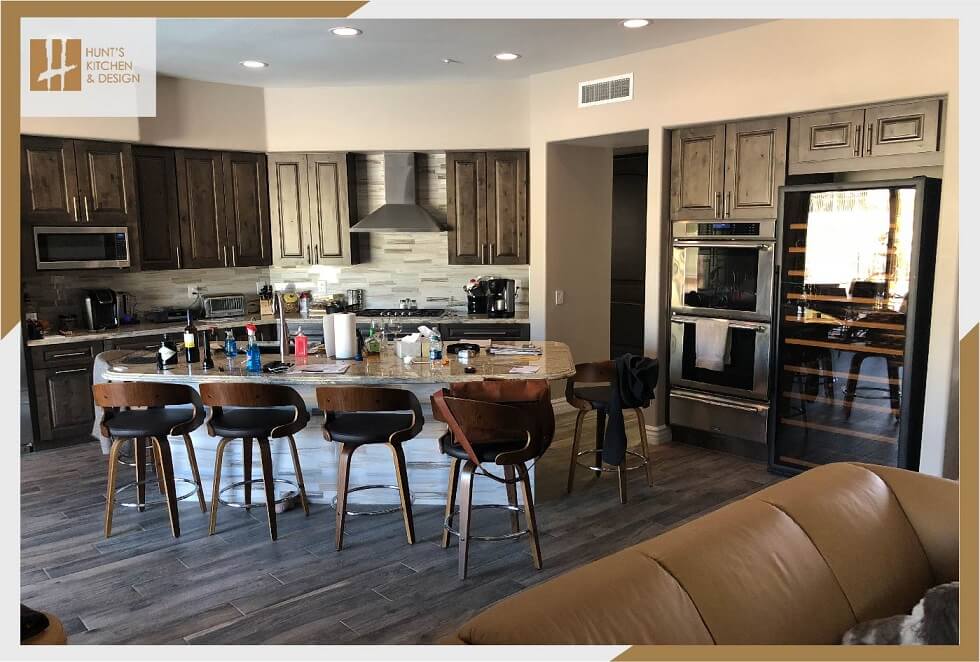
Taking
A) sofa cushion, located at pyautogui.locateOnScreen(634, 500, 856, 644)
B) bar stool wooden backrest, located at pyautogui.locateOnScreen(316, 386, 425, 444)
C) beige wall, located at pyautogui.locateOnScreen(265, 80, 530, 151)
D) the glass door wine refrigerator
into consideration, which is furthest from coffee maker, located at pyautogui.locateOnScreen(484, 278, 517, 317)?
sofa cushion, located at pyautogui.locateOnScreen(634, 500, 856, 644)

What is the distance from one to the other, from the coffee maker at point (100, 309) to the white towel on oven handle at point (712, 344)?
4.82 metres

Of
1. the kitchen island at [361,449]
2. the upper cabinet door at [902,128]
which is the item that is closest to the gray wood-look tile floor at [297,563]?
the kitchen island at [361,449]

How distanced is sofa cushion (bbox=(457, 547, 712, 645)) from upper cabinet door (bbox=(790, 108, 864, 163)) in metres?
3.65

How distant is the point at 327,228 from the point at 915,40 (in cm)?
490

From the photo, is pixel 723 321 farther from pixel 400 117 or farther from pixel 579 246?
pixel 400 117

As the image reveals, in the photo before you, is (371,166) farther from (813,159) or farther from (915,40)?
(915,40)

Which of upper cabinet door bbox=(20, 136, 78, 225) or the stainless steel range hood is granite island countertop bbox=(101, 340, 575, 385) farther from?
the stainless steel range hood

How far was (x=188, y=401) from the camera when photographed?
150 inches

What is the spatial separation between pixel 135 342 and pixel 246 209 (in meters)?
1.61

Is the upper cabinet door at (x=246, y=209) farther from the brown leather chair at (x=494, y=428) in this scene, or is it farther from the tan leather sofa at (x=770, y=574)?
the tan leather sofa at (x=770, y=574)

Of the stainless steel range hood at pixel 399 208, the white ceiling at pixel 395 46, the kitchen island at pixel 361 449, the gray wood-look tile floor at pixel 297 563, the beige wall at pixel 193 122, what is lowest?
the gray wood-look tile floor at pixel 297 563

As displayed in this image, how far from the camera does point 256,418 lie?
12.7 feet

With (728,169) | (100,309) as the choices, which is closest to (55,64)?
(100,309)

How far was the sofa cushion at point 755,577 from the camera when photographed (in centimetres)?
175
